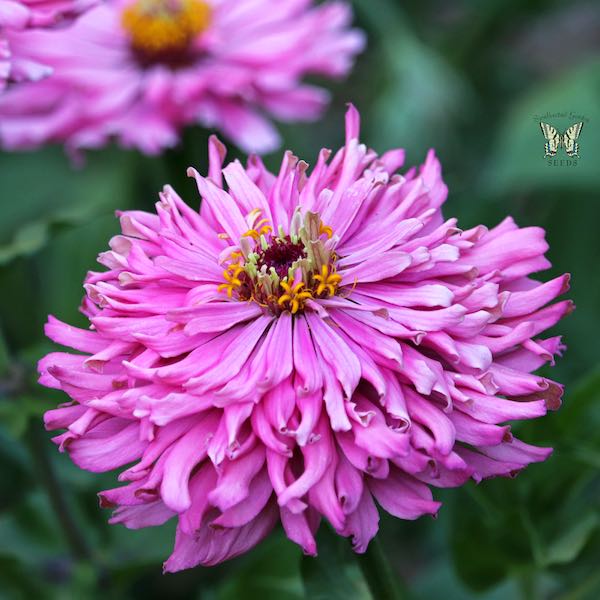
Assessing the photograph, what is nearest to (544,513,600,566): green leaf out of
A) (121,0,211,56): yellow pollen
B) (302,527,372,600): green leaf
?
(302,527,372,600): green leaf

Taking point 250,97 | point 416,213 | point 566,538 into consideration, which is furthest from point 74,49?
point 566,538

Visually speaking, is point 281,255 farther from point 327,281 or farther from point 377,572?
point 377,572

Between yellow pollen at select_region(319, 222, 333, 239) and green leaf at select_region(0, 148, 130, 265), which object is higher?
green leaf at select_region(0, 148, 130, 265)

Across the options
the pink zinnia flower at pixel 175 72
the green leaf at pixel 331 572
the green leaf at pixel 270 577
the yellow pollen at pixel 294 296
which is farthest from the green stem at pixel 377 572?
the pink zinnia flower at pixel 175 72

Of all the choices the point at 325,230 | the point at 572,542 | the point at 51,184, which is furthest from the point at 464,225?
the point at 51,184

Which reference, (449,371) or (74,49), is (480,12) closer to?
(74,49)

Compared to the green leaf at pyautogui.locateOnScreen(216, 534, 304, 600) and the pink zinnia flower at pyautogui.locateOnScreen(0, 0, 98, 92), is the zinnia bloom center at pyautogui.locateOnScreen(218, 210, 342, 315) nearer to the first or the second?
the pink zinnia flower at pyautogui.locateOnScreen(0, 0, 98, 92)
